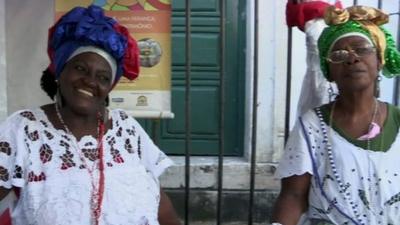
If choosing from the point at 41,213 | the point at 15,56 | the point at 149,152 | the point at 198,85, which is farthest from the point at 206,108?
the point at 41,213

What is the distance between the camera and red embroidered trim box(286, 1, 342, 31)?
2820 mm

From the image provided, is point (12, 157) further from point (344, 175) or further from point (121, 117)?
point (344, 175)

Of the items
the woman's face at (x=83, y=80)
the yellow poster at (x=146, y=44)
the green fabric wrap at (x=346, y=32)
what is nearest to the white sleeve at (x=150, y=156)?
the woman's face at (x=83, y=80)

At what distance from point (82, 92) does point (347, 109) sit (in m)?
0.96

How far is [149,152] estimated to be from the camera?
8.76 feet

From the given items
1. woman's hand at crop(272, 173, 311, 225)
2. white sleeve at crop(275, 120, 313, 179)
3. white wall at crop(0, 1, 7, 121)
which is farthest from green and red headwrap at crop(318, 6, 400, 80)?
white wall at crop(0, 1, 7, 121)

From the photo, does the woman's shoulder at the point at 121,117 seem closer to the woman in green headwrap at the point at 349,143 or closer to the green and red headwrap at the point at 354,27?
the woman in green headwrap at the point at 349,143

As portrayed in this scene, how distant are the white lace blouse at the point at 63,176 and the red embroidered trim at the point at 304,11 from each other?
2.88 ft

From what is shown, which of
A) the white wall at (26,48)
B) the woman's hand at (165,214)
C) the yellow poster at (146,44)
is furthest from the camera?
the white wall at (26,48)

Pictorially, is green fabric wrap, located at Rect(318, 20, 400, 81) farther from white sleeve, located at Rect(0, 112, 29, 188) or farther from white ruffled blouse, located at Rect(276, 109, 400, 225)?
white sleeve, located at Rect(0, 112, 29, 188)

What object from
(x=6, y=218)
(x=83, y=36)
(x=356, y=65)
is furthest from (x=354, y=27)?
(x=6, y=218)

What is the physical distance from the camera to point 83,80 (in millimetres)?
2418

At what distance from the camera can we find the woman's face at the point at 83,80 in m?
2.42

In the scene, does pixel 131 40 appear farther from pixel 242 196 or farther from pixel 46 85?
pixel 242 196
